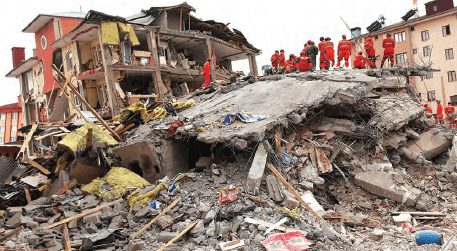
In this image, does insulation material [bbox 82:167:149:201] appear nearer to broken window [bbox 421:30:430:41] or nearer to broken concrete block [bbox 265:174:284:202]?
broken concrete block [bbox 265:174:284:202]

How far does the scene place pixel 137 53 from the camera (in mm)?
22828

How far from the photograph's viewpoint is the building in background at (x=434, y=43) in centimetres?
3516

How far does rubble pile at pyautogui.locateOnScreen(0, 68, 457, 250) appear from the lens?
7.96 meters

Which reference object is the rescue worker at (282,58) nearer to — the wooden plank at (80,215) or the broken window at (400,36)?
the wooden plank at (80,215)

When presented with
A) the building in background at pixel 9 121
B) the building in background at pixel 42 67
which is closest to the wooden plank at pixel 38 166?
the building in background at pixel 42 67

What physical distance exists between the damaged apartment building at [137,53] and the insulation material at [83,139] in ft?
32.0

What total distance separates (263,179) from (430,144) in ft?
20.0

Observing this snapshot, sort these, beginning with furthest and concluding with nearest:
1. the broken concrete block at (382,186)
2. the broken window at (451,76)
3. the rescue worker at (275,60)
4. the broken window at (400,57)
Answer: the broken window at (400,57) → the broken window at (451,76) → the rescue worker at (275,60) → the broken concrete block at (382,186)

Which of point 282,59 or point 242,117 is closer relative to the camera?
point 242,117

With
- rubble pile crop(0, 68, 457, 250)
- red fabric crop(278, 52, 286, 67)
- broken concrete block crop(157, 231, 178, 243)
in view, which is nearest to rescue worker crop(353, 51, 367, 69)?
rubble pile crop(0, 68, 457, 250)

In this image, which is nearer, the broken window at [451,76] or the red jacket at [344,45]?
the red jacket at [344,45]

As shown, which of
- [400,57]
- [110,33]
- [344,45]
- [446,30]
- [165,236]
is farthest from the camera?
[400,57]

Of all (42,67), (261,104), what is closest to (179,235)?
(261,104)

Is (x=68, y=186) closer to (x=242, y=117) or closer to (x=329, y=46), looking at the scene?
(x=242, y=117)
